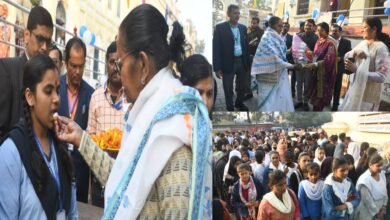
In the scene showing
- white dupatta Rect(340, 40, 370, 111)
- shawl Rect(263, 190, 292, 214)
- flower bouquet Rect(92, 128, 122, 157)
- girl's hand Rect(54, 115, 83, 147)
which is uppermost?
white dupatta Rect(340, 40, 370, 111)

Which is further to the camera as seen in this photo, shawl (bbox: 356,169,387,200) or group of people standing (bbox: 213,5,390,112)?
shawl (bbox: 356,169,387,200)

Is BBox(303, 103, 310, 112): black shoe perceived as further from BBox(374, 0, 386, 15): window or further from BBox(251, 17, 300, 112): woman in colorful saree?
BBox(374, 0, 386, 15): window

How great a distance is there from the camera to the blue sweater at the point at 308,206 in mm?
2494

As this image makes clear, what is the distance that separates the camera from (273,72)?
8.07 feet

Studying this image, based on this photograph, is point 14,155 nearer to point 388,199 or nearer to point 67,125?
point 67,125

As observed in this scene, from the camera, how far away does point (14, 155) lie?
1.49m

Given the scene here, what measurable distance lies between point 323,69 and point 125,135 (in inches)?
62.7

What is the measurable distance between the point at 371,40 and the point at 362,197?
0.84 meters

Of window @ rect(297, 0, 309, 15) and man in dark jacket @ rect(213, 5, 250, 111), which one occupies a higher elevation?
window @ rect(297, 0, 309, 15)

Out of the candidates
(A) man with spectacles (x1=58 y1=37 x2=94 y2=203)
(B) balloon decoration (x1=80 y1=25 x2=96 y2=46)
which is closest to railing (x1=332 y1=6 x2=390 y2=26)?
(A) man with spectacles (x1=58 y1=37 x2=94 y2=203)

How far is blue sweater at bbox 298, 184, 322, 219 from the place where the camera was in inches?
98.2

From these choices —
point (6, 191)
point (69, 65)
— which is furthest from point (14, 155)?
point (69, 65)

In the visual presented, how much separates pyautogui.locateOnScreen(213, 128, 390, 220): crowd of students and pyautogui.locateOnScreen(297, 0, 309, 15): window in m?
0.62

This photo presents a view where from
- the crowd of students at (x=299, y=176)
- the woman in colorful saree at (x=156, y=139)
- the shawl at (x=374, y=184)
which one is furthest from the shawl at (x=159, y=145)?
the shawl at (x=374, y=184)
